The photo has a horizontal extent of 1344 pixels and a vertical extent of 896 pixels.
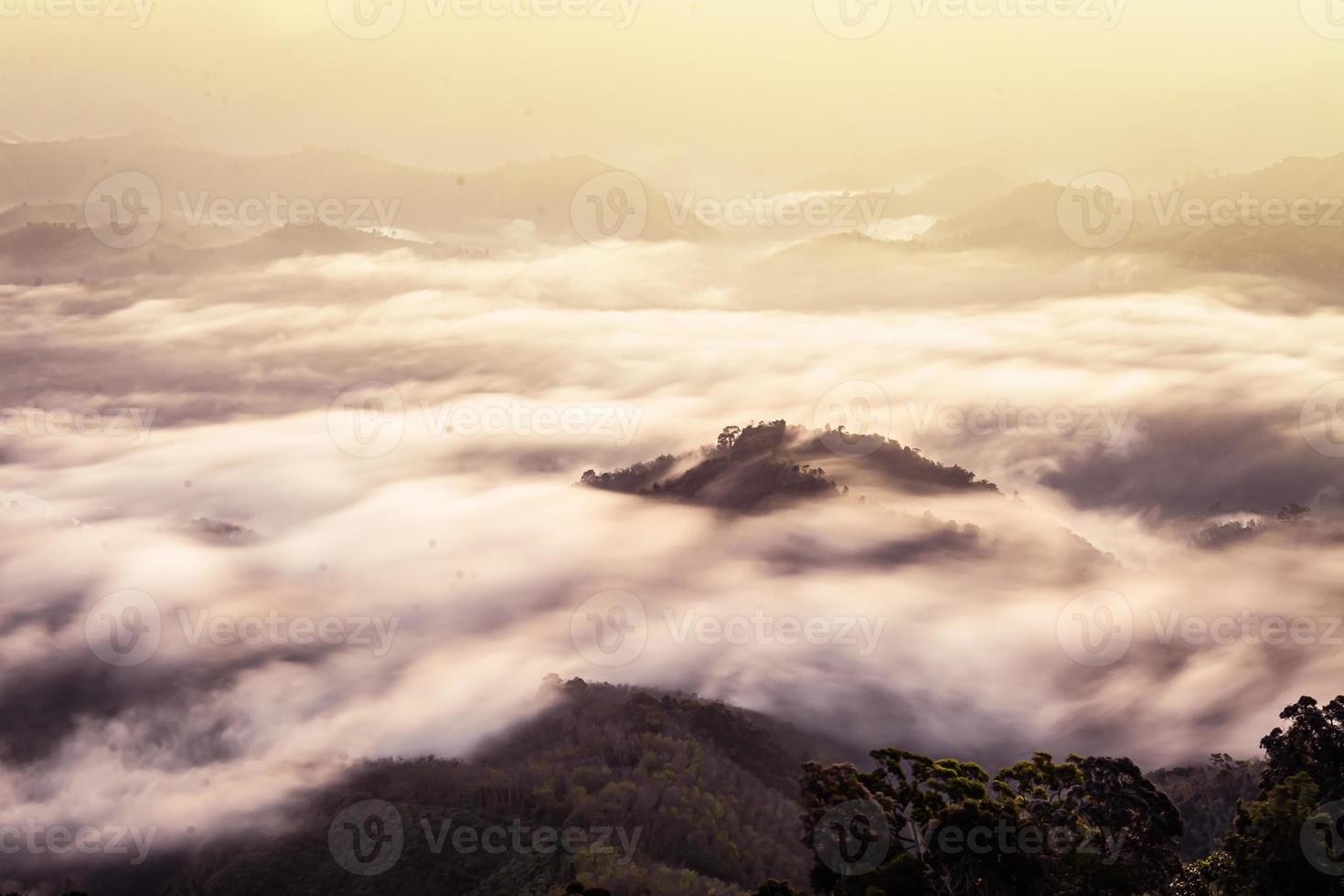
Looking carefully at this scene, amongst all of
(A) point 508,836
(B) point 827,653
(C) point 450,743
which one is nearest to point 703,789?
(A) point 508,836

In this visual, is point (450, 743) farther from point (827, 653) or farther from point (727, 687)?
point (827, 653)

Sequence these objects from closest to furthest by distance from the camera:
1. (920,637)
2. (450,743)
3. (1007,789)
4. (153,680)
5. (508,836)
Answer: (1007,789), (508,836), (450,743), (153,680), (920,637)
